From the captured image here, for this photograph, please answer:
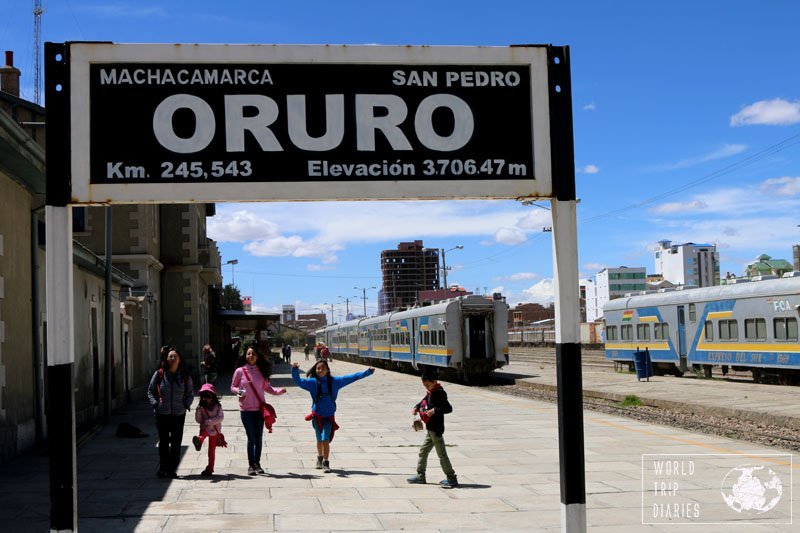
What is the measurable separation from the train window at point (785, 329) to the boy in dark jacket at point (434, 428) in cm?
1646

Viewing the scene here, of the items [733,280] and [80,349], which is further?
[733,280]

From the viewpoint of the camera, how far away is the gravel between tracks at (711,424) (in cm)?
1432

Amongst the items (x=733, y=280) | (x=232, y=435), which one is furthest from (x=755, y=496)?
(x=733, y=280)

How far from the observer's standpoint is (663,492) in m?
9.51

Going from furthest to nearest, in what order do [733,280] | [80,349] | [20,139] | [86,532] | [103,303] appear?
[733,280], [103,303], [80,349], [20,139], [86,532]

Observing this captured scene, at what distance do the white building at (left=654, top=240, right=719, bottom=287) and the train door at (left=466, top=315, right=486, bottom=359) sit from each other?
438 feet

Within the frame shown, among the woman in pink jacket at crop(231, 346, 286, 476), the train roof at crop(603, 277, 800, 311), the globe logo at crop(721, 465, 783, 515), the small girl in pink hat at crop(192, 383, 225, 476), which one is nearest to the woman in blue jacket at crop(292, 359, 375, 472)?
the woman in pink jacket at crop(231, 346, 286, 476)

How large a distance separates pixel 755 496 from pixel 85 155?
7.88m

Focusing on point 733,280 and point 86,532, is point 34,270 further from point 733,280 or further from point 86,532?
point 733,280

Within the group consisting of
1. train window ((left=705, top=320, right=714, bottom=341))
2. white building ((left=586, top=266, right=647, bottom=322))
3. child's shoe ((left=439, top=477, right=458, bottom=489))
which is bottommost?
child's shoe ((left=439, top=477, right=458, bottom=489))

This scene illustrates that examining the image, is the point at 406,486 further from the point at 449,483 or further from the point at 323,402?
the point at 323,402

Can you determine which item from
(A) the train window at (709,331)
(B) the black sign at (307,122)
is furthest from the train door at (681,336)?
(B) the black sign at (307,122)

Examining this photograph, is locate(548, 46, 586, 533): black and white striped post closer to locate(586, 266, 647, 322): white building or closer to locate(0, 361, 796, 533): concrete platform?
locate(0, 361, 796, 533): concrete platform

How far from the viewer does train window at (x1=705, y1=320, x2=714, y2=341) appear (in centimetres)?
2797
